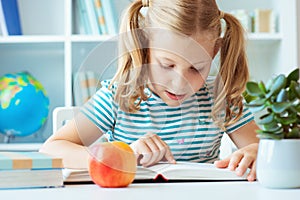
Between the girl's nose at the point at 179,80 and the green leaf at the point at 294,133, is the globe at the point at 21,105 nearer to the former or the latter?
the girl's nose at the point at 179,80

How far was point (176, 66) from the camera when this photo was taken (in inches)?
34.1

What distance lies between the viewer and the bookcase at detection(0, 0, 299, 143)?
8.09 feet

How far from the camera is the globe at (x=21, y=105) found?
7.96 ft

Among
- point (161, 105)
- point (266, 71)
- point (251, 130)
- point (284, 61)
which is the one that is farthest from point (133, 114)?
point (266, 71)

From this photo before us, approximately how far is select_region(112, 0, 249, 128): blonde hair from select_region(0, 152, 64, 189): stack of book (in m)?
0.19

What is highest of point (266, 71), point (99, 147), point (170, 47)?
point (170, 47)

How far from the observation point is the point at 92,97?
930 mm

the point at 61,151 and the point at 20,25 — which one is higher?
the point at 20,25

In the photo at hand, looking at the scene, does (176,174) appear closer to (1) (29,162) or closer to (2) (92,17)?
(1) (29,162)

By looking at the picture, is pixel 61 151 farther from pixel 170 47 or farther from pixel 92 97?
pixel 170 47

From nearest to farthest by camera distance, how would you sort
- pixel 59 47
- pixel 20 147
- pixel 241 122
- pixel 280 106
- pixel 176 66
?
pixel 280 106 < pixel 176 66 < pixel 241 122 < pixel 20 147 < pixel 59 47

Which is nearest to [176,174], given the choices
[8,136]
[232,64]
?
[232,64]

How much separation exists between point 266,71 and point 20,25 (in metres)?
1.19

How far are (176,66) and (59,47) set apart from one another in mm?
1853
